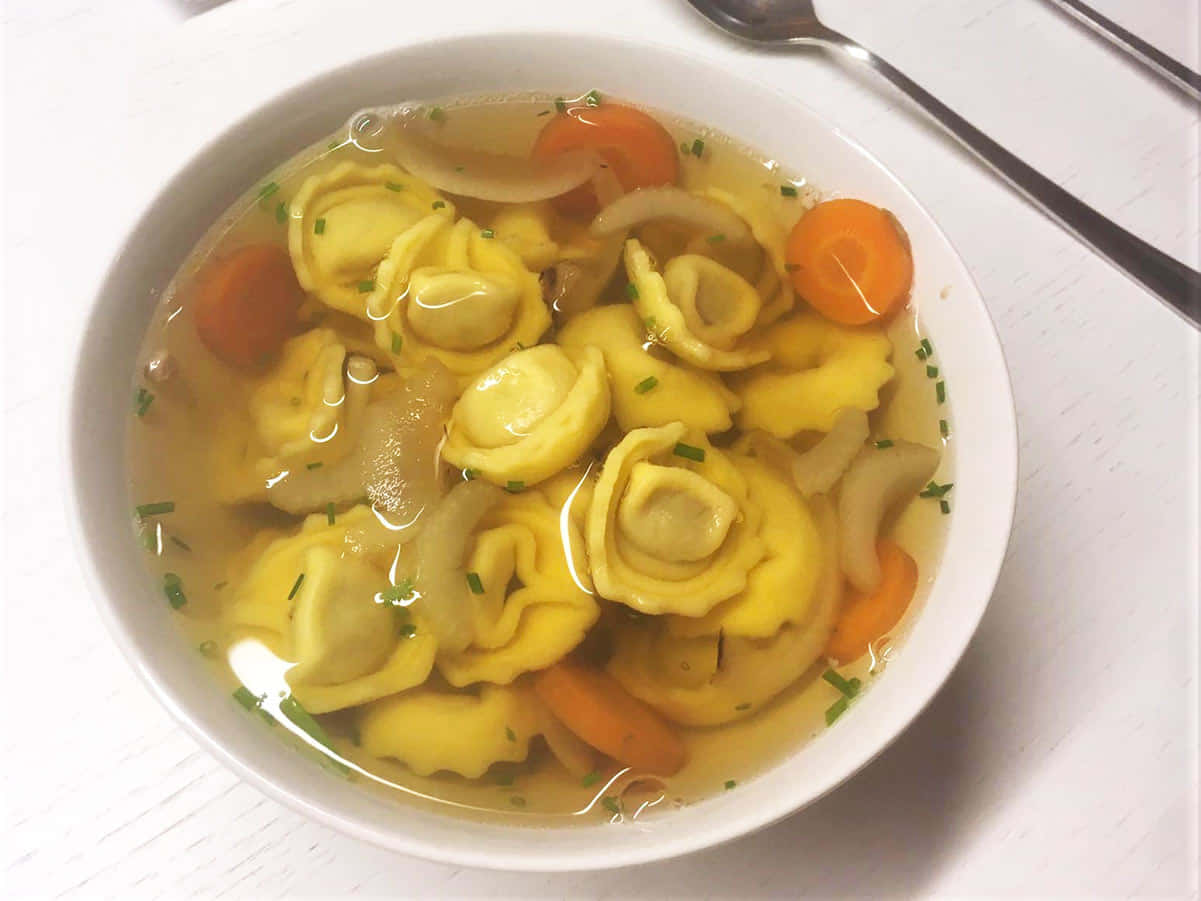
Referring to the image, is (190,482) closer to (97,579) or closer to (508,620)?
(97,579)

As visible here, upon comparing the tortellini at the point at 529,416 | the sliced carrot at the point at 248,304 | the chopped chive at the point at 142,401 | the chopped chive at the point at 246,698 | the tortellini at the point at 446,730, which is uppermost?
the sliced carrot at the point at 248,304

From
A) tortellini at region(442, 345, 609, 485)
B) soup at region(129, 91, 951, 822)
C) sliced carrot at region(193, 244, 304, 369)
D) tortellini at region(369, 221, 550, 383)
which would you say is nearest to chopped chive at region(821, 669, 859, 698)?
soup at region(129, 91, 951, 822)

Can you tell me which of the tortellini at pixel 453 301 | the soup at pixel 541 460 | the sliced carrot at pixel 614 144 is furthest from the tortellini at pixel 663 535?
the sliced carrot at pixel 614 144

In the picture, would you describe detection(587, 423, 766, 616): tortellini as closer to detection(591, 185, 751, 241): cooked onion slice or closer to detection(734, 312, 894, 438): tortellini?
detection(734, 312, 894, 438): tortellini

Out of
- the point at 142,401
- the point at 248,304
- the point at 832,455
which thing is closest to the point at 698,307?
the point at 832,455

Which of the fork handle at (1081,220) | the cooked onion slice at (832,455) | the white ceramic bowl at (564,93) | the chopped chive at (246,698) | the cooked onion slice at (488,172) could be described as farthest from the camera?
the fork handle at (1081,220)

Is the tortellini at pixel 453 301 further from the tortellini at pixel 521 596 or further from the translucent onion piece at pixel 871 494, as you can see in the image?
the translucent onion piece at pixel 871 494

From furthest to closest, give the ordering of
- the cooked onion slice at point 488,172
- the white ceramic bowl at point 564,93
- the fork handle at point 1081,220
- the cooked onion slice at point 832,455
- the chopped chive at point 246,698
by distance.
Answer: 1. the fork handle at point 1081,220
2. the cooked onion slice at point 488,172
3. the cooked onion slice at point 832,455
4. the chopped chive at point 246,698
5. the white ceramic bowl at point 564,93

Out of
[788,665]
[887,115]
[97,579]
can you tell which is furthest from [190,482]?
[887,115]
